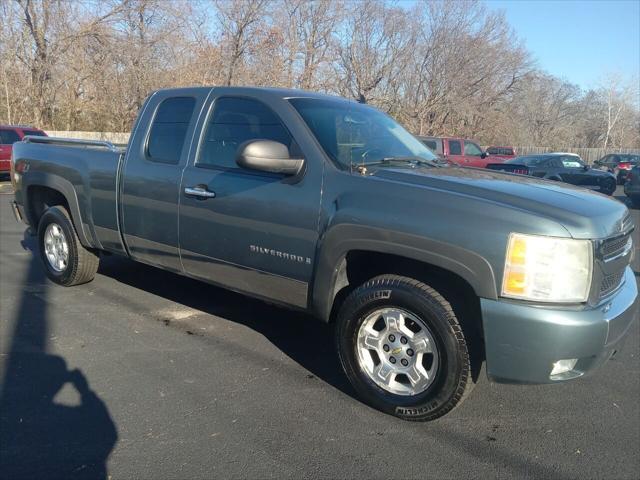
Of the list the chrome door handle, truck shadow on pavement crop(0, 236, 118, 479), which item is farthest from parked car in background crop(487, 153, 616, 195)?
truck shadow on pavement crop(0, 236, 118, 479)

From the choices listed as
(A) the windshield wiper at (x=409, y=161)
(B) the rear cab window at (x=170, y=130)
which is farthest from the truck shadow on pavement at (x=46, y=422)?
(A) the windshield wiper at (x=409, y=161)

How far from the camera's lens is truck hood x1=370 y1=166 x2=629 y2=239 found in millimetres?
2838

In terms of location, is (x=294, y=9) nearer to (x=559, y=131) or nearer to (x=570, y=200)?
(x=570, y=200)

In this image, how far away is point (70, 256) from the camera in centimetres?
548

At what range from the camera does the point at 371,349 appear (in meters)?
3.35

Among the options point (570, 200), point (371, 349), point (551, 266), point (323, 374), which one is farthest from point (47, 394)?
point (570, 200)

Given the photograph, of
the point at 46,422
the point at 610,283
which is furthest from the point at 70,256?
the point at 610,283

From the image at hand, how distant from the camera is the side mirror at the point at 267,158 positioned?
338 centimetres

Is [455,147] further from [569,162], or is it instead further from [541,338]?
[541,338]

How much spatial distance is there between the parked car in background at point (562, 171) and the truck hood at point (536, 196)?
13.8 meters

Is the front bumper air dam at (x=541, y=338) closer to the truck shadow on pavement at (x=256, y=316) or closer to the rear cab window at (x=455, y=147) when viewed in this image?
the truck shadow on pavement at (x=256, y=316)

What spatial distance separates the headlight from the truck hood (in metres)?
0.10

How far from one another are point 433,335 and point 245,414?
3.98ft

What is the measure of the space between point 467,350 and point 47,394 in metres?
2.57
